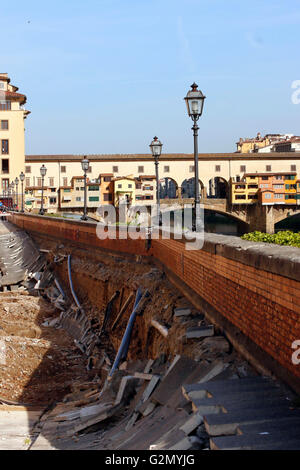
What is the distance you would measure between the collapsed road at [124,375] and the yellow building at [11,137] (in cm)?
4913

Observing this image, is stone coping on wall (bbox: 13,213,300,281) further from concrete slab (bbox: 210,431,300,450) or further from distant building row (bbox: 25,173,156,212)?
distant building row (bbox: 25,173,156,212)

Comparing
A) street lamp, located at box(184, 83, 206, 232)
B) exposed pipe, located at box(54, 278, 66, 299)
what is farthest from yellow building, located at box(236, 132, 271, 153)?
street lamp, located at box(184, 83, 206, 232)

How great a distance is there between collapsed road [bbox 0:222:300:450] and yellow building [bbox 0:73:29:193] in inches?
1934

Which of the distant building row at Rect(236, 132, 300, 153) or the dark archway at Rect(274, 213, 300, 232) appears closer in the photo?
the dark archway at Rect(274, 213, 300, 232)

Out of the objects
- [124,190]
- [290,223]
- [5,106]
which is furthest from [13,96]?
[290,223]

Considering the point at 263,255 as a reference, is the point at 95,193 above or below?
above

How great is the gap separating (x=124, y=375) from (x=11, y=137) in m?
63.1

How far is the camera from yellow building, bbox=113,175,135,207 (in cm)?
6844

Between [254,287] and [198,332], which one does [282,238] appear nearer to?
[198,332]

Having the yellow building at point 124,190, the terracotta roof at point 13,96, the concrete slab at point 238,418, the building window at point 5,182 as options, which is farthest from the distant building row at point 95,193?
the concrete slab at point 238,418

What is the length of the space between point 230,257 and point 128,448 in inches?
95.7

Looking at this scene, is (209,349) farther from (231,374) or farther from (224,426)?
(224,426)

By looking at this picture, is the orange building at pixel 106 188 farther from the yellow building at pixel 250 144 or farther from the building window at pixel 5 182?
the yellow building at pixel 250 144

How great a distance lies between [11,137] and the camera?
67.8 meters
